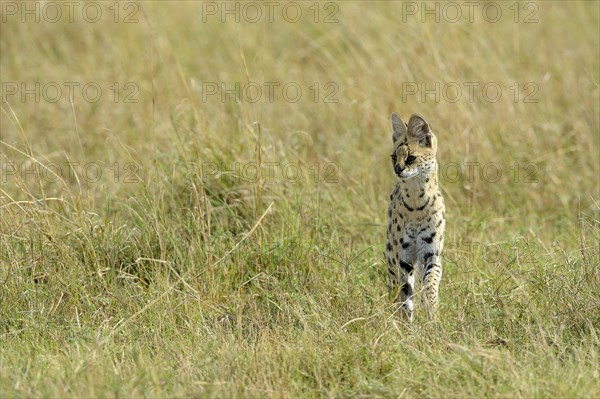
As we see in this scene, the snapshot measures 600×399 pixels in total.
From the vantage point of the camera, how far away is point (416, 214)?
513 centimetres

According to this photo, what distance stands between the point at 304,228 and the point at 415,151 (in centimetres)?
109

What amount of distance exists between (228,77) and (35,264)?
→ 13.7 ft

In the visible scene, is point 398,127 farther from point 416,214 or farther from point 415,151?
point 416,214

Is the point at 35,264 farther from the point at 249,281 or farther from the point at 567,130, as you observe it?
the point at 567,130

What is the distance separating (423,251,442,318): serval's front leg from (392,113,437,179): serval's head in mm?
Result: 410

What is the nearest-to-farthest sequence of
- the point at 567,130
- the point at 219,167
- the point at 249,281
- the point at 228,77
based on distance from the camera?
1. the point at 249,281
2. the point at 219,167
3. the point at 567,130
4. the point at 228,77

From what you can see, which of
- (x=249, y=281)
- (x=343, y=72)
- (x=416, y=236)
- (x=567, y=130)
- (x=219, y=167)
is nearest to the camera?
(x=416, y=236)

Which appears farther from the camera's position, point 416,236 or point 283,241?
point 283,241

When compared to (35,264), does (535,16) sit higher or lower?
higher

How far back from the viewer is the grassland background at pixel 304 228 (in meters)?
4.43

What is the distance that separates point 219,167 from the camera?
20.9 feet

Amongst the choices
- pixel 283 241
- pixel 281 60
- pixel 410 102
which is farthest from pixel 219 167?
pixel 281 60

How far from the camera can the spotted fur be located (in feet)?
16.5

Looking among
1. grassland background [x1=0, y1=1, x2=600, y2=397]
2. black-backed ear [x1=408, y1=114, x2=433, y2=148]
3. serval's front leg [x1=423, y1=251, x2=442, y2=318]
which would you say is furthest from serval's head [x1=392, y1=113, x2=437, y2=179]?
grassland background [x1=0, y1=1, x2=600, y2=397]
